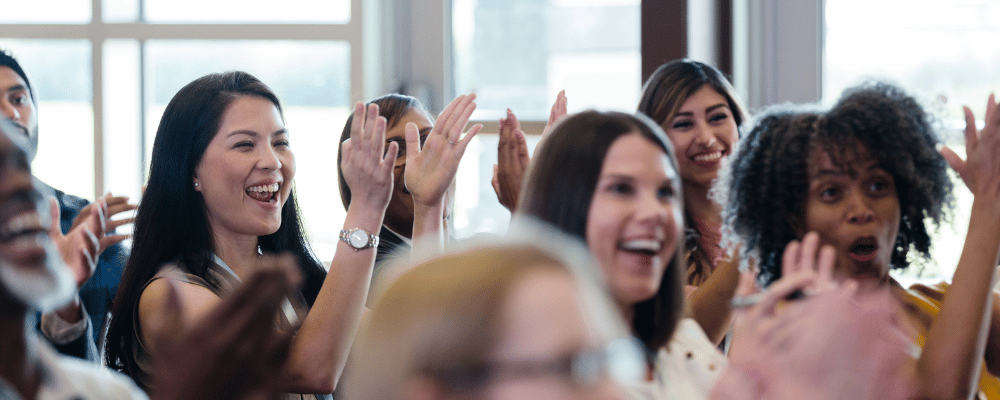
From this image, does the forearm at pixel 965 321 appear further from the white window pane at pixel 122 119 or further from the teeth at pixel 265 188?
the white window pane at pixel 122 119

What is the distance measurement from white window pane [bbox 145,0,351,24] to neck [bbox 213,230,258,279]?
3.88ft

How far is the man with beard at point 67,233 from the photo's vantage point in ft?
4.47

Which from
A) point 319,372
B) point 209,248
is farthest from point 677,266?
point 209,248

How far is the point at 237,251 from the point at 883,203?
1211 mm

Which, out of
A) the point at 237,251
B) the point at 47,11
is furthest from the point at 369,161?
the point at 47,11

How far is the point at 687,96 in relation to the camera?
189 centimetres

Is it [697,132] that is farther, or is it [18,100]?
[18,100]

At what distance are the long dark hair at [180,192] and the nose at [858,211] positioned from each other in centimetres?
113

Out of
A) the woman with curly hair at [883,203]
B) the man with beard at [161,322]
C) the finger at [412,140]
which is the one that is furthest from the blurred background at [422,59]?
the man with beard at [161,322]

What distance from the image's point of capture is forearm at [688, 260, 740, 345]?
60.3 inches

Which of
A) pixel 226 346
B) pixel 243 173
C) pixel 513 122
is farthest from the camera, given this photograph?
pixel 513 122

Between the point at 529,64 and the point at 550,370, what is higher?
the point at 529,64

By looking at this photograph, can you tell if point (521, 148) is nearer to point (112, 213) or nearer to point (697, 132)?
point (697, 132)

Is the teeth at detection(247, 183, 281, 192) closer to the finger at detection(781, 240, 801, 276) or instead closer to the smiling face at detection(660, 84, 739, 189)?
the smiling face at detection(660, 84, 739, 189)
